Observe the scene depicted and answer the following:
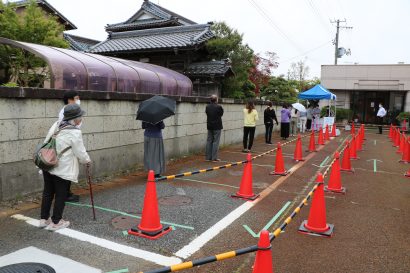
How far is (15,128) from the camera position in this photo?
582cm

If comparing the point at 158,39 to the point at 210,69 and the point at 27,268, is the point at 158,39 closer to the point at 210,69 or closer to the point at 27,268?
the point at 210,69

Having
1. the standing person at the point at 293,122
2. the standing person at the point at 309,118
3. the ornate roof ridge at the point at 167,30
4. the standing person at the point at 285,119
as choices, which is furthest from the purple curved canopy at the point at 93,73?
the standing person at the point at 309,118

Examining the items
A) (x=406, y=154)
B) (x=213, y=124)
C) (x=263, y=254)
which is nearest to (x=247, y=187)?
(x=263, y=254)

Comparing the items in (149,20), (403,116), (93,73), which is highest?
(149,20)

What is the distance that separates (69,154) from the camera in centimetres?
471

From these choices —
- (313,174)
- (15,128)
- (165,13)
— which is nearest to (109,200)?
(15,128)

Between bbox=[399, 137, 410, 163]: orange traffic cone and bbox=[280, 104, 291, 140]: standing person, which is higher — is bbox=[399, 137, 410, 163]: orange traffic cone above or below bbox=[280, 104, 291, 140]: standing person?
below

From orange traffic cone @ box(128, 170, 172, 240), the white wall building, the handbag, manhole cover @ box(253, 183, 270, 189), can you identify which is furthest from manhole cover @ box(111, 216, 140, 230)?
the white wall building

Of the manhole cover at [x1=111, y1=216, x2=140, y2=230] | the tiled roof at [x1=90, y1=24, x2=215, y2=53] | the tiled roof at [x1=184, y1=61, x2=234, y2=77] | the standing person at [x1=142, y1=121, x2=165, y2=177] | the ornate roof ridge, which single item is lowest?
the manhole cover at [x1=111, y1=216, x2=140, y2=230]

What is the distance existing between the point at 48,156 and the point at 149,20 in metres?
22.5

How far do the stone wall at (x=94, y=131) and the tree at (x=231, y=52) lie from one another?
315 inches

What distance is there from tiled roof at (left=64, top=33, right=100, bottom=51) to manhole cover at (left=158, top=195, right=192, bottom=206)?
2107 cm

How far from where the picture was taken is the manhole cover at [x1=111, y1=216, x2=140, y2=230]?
5.02 metres

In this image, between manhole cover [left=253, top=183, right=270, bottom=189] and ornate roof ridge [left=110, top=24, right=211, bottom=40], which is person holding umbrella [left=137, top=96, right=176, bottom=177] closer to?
manhole cover [left=253, top=183, right=270, bottom=189]
